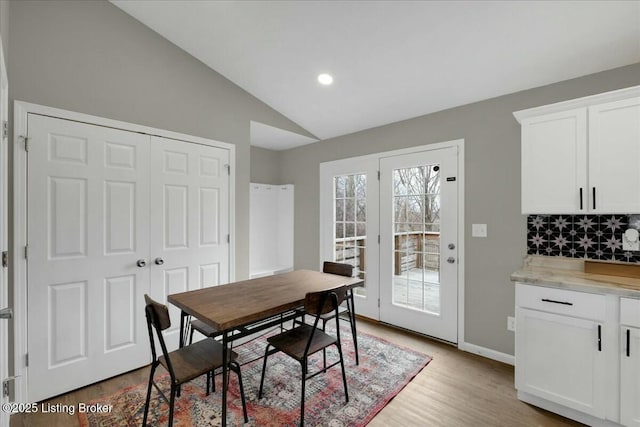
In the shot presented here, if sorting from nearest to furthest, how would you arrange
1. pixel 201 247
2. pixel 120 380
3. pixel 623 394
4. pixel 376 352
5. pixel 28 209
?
pixel 623 394, pixel 28 209, pixel 120 380, pixel 376 352, pixel 201 247

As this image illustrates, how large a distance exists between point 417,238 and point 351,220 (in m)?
0.93

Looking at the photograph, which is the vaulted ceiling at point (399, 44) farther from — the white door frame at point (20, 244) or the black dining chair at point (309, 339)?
the black dining chair at point (309, 339)

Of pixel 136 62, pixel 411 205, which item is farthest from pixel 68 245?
pixel 411 205

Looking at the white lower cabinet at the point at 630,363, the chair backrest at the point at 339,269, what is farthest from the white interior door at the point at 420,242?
the white lower cabinet at the point at 630,363

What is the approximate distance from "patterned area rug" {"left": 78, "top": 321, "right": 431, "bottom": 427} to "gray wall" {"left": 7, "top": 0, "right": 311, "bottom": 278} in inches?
50.4

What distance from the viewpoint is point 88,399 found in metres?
2.13

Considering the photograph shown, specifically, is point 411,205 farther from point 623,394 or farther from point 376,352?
point 623,394

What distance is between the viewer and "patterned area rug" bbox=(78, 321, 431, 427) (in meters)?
1.90

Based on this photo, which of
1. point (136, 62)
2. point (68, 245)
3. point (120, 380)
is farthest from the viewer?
point (136, 62)

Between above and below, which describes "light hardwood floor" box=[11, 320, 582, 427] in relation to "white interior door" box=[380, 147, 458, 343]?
below

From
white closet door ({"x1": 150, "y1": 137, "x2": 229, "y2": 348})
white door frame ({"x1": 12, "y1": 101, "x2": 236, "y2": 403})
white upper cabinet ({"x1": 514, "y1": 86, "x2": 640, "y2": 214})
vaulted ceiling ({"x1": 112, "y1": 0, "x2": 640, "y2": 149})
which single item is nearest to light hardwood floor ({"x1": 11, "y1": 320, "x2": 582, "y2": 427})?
white door frame ({"x1": 12, "y1": 101, "x2": 236, "y2": 403})

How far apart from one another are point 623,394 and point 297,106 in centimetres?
352

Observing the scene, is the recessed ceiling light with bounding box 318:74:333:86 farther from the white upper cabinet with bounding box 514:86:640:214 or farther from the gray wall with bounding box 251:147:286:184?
the gray wall with bounding box 251:147:286:184

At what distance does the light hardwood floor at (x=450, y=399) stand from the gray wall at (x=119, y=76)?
65.1 inches
